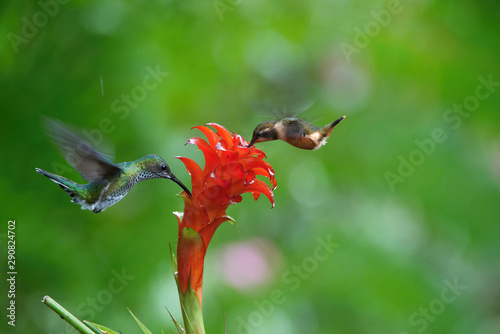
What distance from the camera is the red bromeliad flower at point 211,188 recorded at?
978 mm

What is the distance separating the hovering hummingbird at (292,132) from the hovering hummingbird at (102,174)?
8.5 inches

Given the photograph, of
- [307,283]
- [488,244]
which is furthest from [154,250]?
[488,244]

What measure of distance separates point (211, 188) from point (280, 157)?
109 cm

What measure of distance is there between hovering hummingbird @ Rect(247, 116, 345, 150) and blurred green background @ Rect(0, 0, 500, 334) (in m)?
0.08

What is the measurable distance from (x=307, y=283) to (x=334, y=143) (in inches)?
20.5

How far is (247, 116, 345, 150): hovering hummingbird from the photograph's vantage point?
119 cm

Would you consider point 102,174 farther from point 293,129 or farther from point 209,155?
point 293,129

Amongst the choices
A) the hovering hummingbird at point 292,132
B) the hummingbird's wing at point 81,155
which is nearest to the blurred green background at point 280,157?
the hovering hummingbird at point 292,132

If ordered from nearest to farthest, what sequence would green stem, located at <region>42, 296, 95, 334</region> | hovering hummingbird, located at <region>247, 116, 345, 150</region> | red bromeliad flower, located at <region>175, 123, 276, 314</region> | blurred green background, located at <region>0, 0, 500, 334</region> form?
green stem, located at <region>42, 296, 95, 334</region>, red bromeliad flower, located at <region>175, 123, 276, 314</region>, hovering hummingbird, located at <region>247, 116, 345, 150</region>, blurred green background, located at <region>0, 0, 500, 334</region>

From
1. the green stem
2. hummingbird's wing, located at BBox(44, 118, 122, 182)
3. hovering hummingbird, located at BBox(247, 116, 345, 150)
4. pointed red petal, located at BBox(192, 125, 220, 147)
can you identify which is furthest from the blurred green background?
the green stem

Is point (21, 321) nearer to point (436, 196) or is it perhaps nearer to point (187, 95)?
point (187, 95)

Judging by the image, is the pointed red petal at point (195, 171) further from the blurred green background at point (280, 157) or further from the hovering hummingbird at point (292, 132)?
the blurred green background at point (280, 157)

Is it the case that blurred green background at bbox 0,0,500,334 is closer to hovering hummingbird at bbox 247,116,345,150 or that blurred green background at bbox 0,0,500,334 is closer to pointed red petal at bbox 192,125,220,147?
hovering hummingbird at bbox 247,116,345,150

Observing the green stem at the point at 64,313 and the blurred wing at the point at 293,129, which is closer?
the green stem at the point at 64,313
